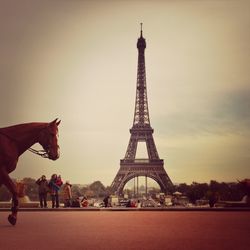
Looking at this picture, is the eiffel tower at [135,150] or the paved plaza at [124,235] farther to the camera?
the eiffel tower at [135,150]

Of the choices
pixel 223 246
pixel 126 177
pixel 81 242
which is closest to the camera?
pixel 223 246

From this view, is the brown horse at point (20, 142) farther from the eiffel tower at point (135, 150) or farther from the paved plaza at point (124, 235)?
the eiffel tower at point (135, 150)

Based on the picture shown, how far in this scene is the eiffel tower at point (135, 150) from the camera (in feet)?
86.5

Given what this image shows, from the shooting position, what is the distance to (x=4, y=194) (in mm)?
18141

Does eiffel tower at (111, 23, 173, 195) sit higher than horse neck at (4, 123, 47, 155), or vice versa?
eiffel tower at (111, 23, 173, 195)

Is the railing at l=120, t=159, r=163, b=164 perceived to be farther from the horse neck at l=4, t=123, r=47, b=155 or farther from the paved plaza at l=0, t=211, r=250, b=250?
the horse neck at l=4, t=123, r=47, b=155

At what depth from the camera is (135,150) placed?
2744cm

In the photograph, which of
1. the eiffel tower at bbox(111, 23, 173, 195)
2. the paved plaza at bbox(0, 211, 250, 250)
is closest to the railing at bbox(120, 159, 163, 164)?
the eiffel tower at bbox(111, 23, 173, 195)

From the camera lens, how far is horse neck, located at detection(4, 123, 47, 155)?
760 cm

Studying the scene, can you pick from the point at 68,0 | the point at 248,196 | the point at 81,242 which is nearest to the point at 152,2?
the point at 68,0

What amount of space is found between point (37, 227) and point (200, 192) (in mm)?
14903

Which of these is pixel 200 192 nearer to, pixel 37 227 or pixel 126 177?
pixel 126 177

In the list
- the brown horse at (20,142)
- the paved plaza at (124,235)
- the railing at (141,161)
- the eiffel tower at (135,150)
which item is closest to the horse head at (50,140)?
the brown horse at (20,142)

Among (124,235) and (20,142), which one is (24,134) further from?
(124,235)
